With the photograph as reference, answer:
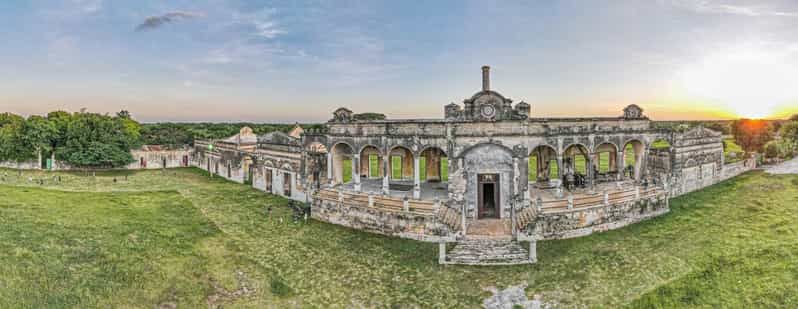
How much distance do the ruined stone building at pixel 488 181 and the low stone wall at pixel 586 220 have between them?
0.05 metres

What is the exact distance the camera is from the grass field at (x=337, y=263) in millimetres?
13352

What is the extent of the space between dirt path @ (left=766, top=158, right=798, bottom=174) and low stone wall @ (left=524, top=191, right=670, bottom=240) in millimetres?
21310

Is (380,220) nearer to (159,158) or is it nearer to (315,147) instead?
(315,147)

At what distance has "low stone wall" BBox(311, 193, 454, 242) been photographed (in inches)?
729

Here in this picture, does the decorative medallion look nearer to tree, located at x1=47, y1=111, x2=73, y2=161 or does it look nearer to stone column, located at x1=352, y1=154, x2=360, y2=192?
stone column, located at x1=352, y1=154, x2=360, y2=192

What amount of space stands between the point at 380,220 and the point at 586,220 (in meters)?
9.59

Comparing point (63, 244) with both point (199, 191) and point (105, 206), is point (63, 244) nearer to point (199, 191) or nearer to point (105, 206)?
point (105, 206)

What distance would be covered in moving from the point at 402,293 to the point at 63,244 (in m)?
13.8

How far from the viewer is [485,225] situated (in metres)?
19.2

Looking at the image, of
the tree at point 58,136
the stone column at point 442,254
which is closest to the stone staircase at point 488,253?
the stone column at point 442,254

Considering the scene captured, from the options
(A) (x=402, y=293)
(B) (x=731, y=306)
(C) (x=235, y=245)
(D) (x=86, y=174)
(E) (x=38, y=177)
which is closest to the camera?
(B) (x=731, y=306)

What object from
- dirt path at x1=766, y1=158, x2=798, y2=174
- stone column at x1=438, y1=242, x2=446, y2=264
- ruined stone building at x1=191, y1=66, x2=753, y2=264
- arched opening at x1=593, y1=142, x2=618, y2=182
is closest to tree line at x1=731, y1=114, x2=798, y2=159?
dirt path at x1=766, y1=158, x2=798, y2=174

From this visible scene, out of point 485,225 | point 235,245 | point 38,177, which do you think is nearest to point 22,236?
point 235,245

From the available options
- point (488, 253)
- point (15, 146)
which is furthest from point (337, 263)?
point (15, 146)
